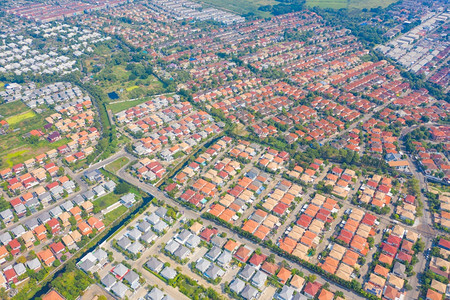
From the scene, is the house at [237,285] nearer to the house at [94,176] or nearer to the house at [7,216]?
the house at [94,176]

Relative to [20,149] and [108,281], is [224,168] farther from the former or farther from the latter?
[20,149]

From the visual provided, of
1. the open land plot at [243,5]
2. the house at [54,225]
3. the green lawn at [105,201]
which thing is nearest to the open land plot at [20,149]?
the green lawn at [105,201]

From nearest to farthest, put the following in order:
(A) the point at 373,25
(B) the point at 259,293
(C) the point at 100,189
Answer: (B) the point at 259,293
(C) the point at 100,189
(A) the point at 373,25

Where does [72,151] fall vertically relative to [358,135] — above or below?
below

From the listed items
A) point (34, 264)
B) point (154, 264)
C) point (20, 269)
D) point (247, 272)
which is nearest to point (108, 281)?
point (154, 264)

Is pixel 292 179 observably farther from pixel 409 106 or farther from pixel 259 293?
pixel 409 106

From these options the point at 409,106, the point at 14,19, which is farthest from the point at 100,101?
the point at 14,19

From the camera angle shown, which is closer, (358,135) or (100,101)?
(358,135)
